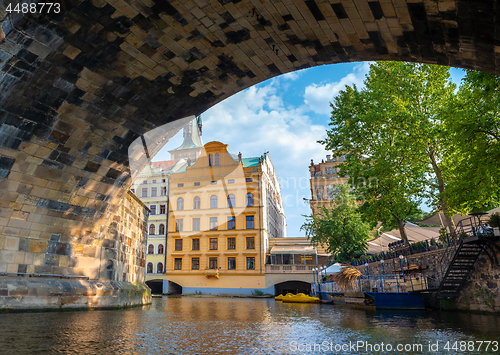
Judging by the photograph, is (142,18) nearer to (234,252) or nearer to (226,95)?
(226,95)

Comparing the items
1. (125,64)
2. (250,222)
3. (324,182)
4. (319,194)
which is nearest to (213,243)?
(250,222)

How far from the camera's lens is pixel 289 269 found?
1454 inches

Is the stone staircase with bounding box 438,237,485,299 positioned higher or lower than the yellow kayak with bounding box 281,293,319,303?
higher

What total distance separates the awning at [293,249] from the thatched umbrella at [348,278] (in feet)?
60.6

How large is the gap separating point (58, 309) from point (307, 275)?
2794 centimetres

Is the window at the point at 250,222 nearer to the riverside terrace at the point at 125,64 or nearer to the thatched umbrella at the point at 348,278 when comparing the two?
the thatched umbrella at the point at 348,278

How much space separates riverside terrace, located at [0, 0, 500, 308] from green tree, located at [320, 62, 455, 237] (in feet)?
30.7

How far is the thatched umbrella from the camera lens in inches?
735

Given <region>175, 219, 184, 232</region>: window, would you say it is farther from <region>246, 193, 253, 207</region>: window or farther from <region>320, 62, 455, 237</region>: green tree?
<region>320, 62, 455, 237</region>: green tree

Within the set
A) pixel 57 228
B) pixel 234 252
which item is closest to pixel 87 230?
pixel 57 228

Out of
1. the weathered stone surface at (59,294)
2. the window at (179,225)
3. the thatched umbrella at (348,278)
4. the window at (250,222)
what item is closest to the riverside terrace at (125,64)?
the weathered stone surface at (59,294)

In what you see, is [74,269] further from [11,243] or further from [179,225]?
[179,225]

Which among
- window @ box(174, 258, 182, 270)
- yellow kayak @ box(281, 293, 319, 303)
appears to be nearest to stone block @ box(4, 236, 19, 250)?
yellow kayak @ box(281, 293, 319, 303)

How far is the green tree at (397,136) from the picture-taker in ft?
56.3
